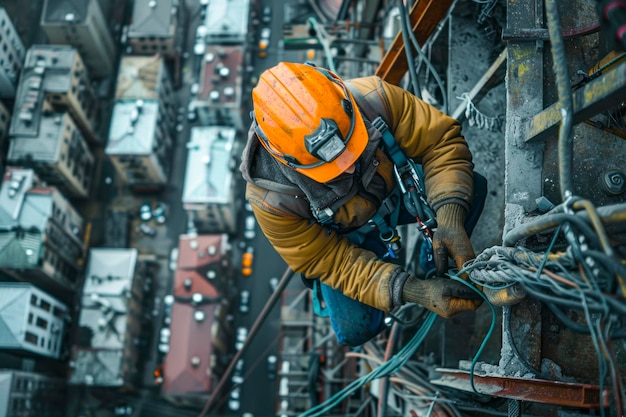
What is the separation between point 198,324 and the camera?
100 feet

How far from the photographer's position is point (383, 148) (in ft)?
26.8

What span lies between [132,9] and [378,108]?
39.3 m

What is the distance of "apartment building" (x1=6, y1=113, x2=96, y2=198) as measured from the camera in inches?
1315

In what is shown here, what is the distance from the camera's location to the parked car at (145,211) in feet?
121

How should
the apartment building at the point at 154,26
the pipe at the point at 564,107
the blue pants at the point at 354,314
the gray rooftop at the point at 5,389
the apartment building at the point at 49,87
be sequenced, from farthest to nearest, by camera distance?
the apartment building at the point at 154,26
the apartment building at the point at 49,87
the gray rooftop at the point at 5,389
the blue pants at the point at 354,314
the pipe at the point at 564,107

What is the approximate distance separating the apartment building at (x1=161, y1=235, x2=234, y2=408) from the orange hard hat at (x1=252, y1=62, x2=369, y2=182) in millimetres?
24103

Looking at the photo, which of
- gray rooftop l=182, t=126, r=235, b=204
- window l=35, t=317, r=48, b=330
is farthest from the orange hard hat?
window l=35, t=317, r=48, b=330

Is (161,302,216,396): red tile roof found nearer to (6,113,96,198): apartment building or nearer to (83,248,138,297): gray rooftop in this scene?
(83,248,138,297): gray rooftop

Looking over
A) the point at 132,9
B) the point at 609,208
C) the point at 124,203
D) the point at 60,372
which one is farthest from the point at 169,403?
the point at 609,208

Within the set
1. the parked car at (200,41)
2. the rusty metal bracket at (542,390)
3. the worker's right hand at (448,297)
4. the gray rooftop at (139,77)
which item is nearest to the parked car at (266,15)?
the parked car at (200,41)

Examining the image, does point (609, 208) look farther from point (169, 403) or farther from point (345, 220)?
point (169, 403)

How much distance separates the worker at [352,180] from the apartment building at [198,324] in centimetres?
2240

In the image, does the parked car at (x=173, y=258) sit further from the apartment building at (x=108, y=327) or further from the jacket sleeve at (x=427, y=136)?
the jacket sleeve at (x=427, y=136)

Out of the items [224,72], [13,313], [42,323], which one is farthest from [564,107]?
[224,72]
